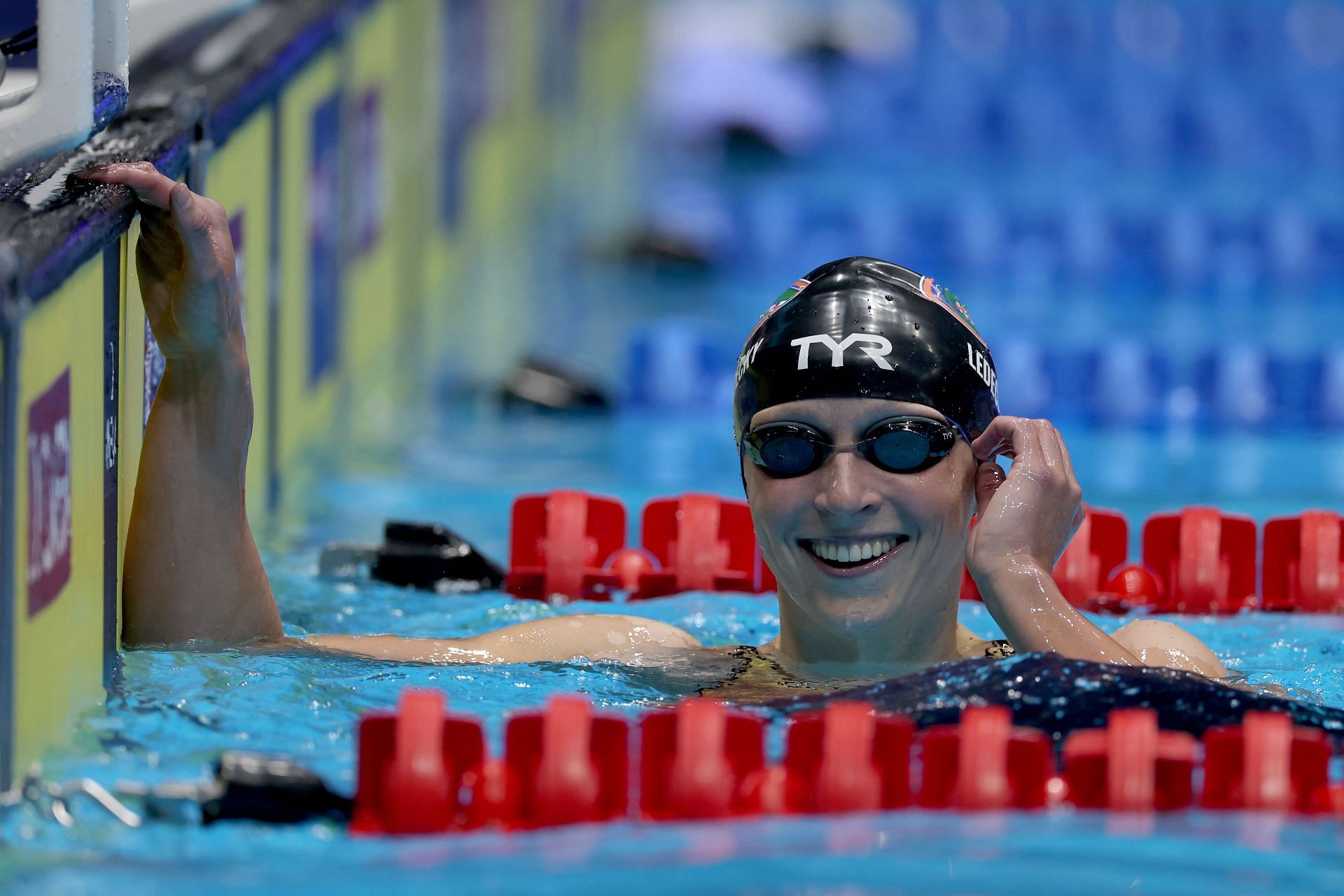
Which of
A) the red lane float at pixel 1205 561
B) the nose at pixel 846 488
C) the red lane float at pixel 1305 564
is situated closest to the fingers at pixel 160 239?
the nose at pixel 846 488

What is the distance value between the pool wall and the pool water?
14 centimetres

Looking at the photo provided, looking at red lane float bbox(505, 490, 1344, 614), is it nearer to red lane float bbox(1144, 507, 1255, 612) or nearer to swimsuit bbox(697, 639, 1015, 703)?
red lane float bbox(1144, 507, 1255, 612)

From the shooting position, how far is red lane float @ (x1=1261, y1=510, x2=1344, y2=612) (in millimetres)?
4332

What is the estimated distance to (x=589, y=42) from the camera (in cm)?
1129

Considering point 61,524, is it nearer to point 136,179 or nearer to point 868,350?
point 136,179

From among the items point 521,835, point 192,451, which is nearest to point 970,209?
point 192,451

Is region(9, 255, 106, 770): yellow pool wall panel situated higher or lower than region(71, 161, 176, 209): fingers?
lower

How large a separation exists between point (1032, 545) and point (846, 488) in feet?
0.97

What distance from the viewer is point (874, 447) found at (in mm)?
3080

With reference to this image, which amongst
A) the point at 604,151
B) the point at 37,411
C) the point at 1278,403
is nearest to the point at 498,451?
the point at 1278,403

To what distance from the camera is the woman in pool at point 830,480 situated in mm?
3031

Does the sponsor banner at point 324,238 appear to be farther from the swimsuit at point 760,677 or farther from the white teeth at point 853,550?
the white teeth at point 853,550

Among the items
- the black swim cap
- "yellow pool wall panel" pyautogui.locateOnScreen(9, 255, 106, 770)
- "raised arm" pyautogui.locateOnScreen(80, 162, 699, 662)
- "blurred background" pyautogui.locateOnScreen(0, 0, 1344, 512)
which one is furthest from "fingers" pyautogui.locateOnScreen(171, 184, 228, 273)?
the black swim cap

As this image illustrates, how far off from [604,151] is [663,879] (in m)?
8.99
